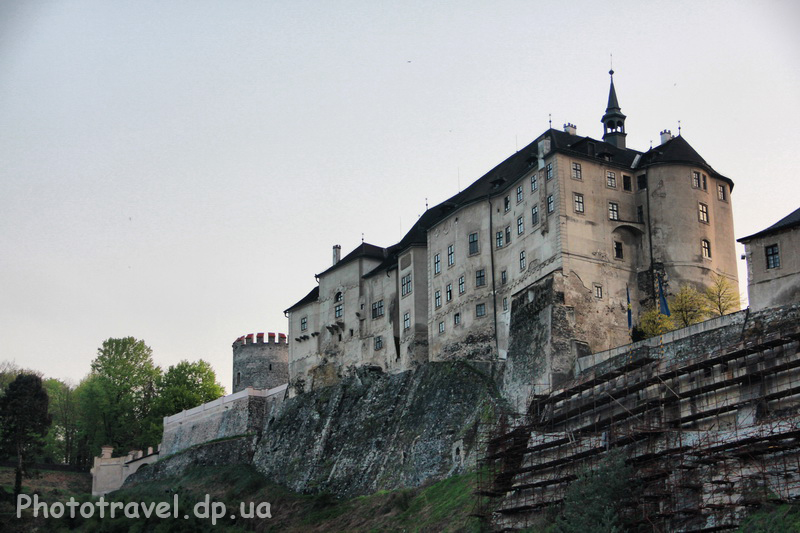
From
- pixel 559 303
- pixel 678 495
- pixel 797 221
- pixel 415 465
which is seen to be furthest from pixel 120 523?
pixel 797 221

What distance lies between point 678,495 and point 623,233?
A: 22.3m

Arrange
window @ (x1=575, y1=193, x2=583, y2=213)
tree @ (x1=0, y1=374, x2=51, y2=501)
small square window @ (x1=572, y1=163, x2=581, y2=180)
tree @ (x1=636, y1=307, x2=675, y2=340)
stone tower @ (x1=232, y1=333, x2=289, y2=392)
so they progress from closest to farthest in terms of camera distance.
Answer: tree @ (x1=636, y1=307, x2=675, y2=340), window @ (x1=575, y1=193, x2=583, y2=213), small square window @ (x1=572, y1=163, x2=581, y2=180), tree @ (x1=0, y1=374, x2=51, y2=501), stone tower @ (x1=232, y1=333, x2=289, y2=392)

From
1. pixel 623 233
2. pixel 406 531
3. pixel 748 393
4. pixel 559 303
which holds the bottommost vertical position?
pixel 406 531

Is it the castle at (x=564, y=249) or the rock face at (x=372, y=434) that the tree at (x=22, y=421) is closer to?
the rock face at (x=372, y=434)

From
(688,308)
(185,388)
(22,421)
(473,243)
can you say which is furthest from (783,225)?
(185,388)

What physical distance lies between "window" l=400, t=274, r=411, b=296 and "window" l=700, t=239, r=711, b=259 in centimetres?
2045

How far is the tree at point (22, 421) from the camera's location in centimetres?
7781

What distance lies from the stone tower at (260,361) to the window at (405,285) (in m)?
25.8

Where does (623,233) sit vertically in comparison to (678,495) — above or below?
above

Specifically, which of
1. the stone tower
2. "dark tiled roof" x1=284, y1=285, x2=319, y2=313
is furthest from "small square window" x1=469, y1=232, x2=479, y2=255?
the stone tower

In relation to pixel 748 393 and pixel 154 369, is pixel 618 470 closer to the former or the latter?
pixel 748 393

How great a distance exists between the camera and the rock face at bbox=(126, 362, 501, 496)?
58.0 meters

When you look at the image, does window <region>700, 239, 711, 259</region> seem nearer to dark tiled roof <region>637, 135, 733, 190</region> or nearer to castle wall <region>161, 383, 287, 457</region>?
dark tiled roof <region>637, 135, 733, 190</region>

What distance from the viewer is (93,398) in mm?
97062
